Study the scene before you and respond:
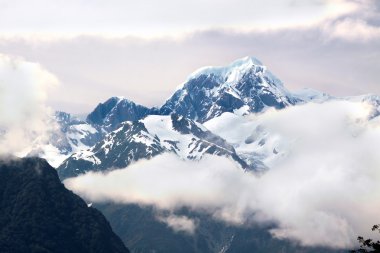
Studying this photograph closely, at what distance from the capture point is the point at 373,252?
171375 mm

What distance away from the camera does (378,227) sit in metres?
174

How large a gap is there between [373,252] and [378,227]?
215 inches
